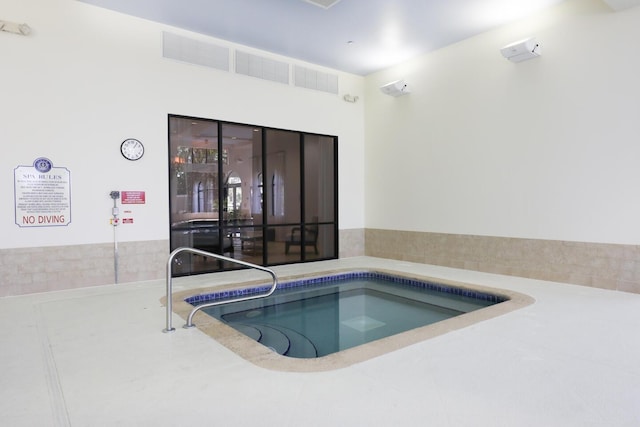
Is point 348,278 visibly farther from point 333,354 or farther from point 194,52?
point 194,52

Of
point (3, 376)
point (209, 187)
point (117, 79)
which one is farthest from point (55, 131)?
point (3, 376)

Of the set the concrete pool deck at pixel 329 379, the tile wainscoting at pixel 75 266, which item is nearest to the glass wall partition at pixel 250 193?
the tile wainscoting at pixel 75 266

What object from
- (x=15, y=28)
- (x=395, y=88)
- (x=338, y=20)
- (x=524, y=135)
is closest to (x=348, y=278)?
(x=524, y=135)

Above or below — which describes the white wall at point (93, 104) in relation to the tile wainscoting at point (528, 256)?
above

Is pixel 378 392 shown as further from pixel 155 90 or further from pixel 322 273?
pixel 155 90

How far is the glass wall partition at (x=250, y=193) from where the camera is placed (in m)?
6.29

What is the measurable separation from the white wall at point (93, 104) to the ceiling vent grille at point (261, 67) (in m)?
0.27

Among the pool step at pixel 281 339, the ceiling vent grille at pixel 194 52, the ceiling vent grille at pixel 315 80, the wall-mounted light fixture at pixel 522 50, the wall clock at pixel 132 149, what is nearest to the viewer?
the pool step at pixel 281 339

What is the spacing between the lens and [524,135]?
19.1 ft

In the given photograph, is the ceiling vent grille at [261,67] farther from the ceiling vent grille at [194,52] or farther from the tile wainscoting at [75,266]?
the tile wainscoting at [75,266]

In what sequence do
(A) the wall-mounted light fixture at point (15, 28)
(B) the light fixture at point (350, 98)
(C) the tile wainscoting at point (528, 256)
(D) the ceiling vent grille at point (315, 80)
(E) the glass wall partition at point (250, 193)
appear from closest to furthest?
(A) the wall-mounted light fixture at point (15, 28), (C) the tile wainscoting at point (528, 256), (E) the glass wall partition at point (250, 193), (D) the ceiling vent grille at point (315, 80), (B) the light fixture at point (350, 98)

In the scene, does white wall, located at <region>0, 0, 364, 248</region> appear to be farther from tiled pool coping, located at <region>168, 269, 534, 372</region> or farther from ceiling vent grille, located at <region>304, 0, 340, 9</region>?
ceiling vent grille, located at <region>304, 0, 340, 9</region>

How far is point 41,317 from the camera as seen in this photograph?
157 inches

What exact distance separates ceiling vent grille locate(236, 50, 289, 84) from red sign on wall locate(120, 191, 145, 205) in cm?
260
